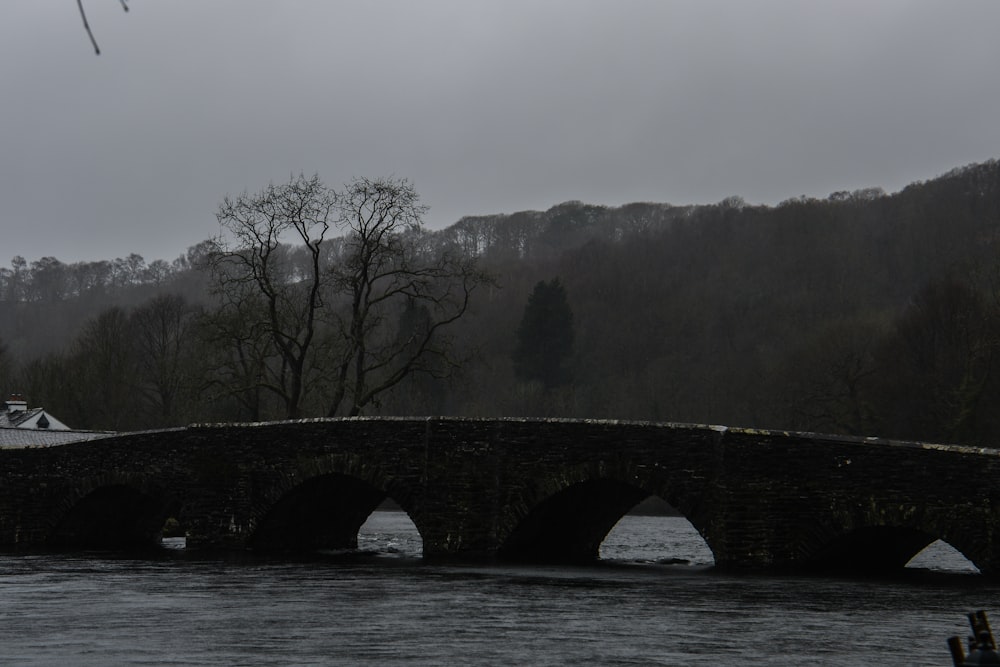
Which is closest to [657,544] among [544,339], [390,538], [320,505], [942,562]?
[390,538]

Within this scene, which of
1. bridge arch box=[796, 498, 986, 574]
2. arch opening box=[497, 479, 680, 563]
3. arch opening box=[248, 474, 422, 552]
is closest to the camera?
bridge arch box=[796, 498, 986, 574]

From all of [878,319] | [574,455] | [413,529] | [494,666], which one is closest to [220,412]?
[413,529]

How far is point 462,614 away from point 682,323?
6869 cm

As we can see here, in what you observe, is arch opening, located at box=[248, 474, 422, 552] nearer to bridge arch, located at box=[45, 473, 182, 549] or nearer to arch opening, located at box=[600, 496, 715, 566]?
bridge arch, located at box=[45, 473, 182, 549]

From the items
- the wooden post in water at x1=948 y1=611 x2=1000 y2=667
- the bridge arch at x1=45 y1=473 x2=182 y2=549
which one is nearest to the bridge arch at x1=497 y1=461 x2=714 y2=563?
the bridge arch at x1=45 y1=473 x2=182 y2=549

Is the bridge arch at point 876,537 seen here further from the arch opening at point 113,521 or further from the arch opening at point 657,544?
the arch opening at point 113,521

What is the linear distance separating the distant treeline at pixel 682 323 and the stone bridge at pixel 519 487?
9518 mm

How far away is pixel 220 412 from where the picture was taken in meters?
60.6

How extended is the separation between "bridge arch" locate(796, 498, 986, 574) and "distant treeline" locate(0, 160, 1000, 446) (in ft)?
59.1

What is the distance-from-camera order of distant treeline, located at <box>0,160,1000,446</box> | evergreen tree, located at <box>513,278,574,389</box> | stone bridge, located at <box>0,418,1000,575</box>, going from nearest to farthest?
stone bridge, located at <box>0,418,1000,575</box> < distant treeline, located at <box>0,160,1000,446</box> < evergreen tree, located at <box>513,278,574,389</box>

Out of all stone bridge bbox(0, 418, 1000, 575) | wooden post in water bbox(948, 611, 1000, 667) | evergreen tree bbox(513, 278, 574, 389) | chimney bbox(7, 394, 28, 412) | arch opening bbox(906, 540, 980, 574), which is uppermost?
evergreen tree bbox(513, 278, 574, 389)

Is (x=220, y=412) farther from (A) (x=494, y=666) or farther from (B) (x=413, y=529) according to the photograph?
(A) (x=494, y=666)

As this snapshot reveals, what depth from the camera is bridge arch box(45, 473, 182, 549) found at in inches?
1150

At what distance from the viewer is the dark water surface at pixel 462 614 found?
1294 cm
